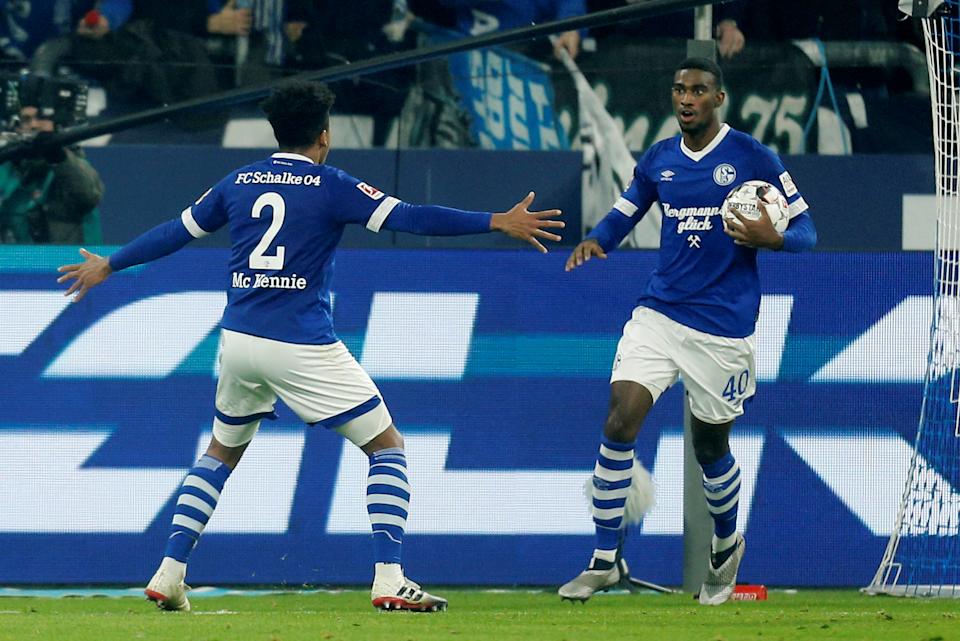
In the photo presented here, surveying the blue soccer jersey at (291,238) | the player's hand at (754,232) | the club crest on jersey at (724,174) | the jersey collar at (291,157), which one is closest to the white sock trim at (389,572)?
the blue soccer jersey at (291,238)

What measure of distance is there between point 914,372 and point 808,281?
0.71 meters

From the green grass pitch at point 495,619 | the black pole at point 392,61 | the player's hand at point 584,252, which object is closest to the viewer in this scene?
the green grass pitch at point 495,619

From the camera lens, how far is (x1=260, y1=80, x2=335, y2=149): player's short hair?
6789 mm

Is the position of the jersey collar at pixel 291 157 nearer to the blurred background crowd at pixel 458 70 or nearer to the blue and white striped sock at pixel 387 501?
the blue and white striped sock at pixel 387 501

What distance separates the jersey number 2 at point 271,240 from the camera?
22.0 feet

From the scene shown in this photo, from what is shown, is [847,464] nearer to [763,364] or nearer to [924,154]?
[763,364]

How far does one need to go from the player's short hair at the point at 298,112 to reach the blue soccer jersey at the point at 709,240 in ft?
4.53

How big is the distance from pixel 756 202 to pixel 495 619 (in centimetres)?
208

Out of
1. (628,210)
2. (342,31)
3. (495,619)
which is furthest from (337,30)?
(495,619)

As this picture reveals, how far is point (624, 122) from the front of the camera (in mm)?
10492

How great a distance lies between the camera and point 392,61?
8.88 m

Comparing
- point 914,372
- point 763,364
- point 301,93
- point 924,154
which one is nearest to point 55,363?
point 301,93

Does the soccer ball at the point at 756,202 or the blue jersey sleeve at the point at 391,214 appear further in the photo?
the soccer ball at the point at 756,202

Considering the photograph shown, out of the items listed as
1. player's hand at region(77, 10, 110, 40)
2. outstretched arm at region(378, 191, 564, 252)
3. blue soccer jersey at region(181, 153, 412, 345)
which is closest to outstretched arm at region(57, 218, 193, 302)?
blue soccer jersey at region(181, 153, 412, 345)
